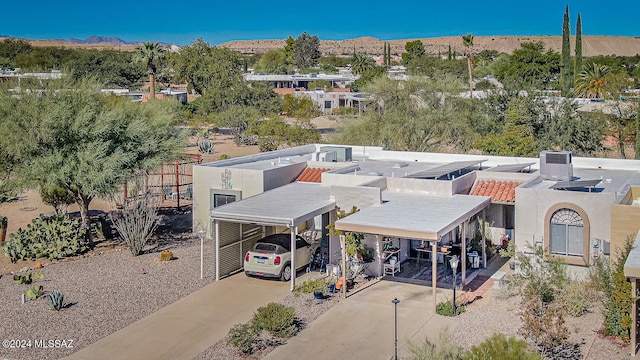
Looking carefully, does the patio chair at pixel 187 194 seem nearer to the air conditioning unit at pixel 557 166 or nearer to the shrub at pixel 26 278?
the shrub at pixel 26 278

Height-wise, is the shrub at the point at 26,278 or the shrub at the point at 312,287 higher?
the shrub at the point at 26,278

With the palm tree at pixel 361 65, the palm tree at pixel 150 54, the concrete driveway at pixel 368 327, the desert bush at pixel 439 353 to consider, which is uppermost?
the palm tree at pixel 361 65

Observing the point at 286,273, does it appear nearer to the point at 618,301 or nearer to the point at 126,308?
the point at 126,308

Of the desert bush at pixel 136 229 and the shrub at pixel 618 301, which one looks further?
the desert bush at pixel 136 229

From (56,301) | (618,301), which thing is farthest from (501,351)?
(56,301)

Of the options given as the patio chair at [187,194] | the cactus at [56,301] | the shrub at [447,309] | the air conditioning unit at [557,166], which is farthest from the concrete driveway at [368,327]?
the patio chair at [187,194]

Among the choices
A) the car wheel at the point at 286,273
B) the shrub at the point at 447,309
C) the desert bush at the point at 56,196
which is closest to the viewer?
the shrub at the point at 447,309

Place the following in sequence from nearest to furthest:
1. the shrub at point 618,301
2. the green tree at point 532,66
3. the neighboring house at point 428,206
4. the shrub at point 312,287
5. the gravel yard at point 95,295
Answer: the shrub at point 618,301
the gravel yard at point 95,295
the neighboring house at point 428,206
the shrub at point 312,287
the green tree at point 532,66

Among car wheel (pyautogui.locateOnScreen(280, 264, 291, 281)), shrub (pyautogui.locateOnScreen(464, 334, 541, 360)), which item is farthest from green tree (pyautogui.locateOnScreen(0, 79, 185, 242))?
shrub (pyautogui.locateOnScreen(464, 334, 541, 360))
